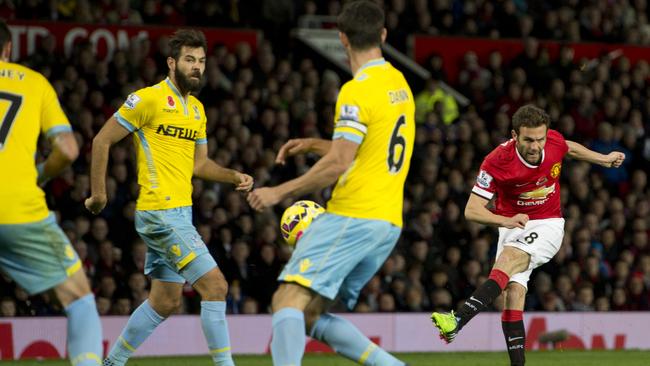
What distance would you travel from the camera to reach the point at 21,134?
620 cm

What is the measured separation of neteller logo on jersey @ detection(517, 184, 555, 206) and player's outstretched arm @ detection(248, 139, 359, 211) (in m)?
3.25

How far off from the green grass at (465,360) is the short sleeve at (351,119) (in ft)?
17.5

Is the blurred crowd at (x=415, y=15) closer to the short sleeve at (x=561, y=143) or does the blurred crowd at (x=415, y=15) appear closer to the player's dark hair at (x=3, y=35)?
the short sleeve at (x=561, y=143)

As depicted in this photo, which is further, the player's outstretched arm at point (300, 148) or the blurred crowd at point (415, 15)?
the blurred crowd at point (415, 15)

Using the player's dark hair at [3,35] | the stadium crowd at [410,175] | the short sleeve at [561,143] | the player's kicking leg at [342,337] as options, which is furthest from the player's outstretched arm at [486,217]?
the stadium crowd at [410,175]

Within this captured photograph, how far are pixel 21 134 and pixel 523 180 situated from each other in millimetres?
4283

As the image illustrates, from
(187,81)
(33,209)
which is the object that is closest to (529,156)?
(187,81)

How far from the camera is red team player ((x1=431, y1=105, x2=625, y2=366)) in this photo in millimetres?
8922

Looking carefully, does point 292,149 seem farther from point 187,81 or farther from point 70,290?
point 187,81

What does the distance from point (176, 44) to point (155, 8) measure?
27.6 ft

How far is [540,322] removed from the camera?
1404 cm

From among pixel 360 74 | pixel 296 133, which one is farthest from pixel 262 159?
pixel 360 74

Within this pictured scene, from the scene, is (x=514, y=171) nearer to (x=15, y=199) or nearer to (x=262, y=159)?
(x=15, y=199)

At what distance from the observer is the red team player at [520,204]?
892cm
